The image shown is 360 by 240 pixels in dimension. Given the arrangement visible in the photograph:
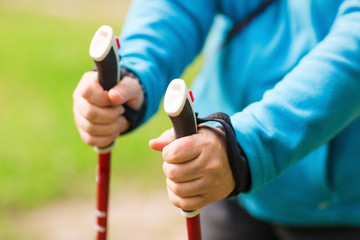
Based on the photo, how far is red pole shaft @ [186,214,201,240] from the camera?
77 centimetres

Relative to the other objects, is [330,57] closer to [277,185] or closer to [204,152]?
[204,152]

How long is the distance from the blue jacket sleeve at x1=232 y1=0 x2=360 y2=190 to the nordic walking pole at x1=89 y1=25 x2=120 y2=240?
23 cm

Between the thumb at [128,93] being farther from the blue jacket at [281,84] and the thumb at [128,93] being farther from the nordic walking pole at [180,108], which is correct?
the nordic walking pole at [180,108]

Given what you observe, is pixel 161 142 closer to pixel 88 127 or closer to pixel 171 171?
pixel 171 171

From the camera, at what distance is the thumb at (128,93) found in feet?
2.79

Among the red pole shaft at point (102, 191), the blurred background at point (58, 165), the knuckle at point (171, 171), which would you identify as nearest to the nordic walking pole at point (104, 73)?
the red pole shaft at point (102, 191)

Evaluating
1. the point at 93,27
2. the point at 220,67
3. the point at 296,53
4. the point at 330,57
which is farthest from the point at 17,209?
the point at 93,27

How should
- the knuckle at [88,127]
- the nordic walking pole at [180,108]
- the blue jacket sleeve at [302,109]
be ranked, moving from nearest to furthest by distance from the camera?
the nordic walking pole at [180,108], the blue jacket sleeve at [302,109], the knuckle at [88,127]

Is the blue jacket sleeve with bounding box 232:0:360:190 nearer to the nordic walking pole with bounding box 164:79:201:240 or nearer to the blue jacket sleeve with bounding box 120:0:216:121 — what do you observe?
the nordic walking pole with bounding box 164:79:201:240

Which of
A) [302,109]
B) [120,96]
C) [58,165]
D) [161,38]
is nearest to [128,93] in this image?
[120,96]

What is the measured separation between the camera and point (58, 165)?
2752 millimetres

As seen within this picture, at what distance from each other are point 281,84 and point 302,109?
0.06 m

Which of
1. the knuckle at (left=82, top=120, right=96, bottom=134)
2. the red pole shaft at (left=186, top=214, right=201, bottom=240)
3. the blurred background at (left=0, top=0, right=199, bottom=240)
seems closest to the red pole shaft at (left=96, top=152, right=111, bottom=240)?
the knuckle at (left=82, top=120, right=96, bottom=134)

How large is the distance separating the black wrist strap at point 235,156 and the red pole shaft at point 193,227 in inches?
3.1
